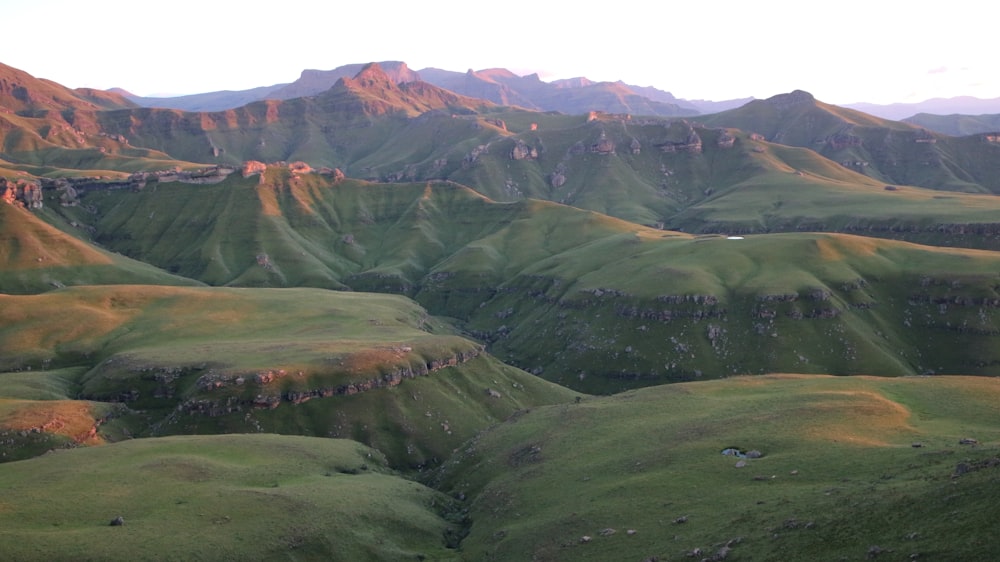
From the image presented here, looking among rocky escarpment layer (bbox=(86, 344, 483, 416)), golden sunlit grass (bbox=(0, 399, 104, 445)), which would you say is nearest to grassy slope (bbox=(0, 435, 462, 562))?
golden sunlit grass (bbox=(0, 399, 104, 445))

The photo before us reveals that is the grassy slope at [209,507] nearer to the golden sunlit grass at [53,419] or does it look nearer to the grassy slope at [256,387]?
the golden sunlit grass at [53,419]

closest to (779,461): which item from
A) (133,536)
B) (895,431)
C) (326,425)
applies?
(895,431)

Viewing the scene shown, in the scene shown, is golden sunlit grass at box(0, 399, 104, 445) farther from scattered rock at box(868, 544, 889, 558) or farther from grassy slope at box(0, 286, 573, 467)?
scattered rock at box(868, 544, 889, 558)

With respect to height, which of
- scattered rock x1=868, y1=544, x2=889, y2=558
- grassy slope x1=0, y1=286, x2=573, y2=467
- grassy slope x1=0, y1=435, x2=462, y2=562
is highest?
scattered rock x1=868, y1=544, x2=889, y2=558

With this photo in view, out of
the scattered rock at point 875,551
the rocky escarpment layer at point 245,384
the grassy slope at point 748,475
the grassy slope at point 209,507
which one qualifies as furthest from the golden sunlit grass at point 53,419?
the scattered rock at point 875,551

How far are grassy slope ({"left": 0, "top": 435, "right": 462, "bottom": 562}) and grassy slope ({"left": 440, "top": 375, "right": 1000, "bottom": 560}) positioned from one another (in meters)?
11.4

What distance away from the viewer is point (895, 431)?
87.8 m

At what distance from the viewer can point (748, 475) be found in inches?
3103

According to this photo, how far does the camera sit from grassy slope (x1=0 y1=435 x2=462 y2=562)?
234 ft

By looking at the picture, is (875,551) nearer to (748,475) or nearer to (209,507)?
(748,475)

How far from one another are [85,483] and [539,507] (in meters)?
58.9

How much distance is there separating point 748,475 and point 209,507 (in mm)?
64099

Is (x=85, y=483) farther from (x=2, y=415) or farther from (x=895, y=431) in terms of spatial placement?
(x=895, y=431)

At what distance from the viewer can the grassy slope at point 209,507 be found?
71.2 m
